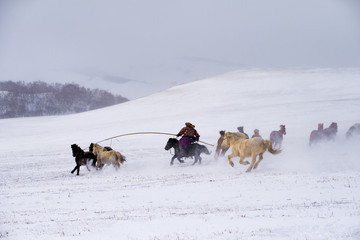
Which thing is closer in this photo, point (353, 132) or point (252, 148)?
point (252, 148)

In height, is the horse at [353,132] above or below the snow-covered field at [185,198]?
above

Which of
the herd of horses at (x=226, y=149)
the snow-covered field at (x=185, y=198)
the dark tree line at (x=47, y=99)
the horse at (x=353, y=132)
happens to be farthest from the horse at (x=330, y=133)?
the dark tree line at (x=47, y=99)

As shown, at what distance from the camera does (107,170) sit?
532 inches

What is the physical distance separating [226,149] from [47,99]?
147 metres

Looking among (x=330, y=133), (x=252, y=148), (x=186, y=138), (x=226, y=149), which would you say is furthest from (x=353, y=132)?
(x=186, y=138)

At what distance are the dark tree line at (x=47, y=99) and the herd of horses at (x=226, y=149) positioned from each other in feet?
406

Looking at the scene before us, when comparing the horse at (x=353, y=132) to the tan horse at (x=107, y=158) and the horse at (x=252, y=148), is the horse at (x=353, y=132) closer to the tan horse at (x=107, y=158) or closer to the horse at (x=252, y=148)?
the horse at (x=252, y=148)

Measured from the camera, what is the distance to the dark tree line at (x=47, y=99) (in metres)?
129

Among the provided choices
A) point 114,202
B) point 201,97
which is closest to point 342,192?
point 114,202

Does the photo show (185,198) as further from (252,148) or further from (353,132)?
(353,132)

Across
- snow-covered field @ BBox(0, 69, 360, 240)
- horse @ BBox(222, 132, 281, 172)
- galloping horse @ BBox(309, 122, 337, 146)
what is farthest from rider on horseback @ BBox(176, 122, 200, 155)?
galloping horse @ BBox(309, 122, 337, 146)

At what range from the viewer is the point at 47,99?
474 ft

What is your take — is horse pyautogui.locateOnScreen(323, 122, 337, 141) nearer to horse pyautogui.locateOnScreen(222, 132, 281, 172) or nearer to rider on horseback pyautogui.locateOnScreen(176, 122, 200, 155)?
horse pyautogui.locateOnScreen(222, 132, 281, 172)

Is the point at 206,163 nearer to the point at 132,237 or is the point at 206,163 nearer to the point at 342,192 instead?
the point at 342,192
